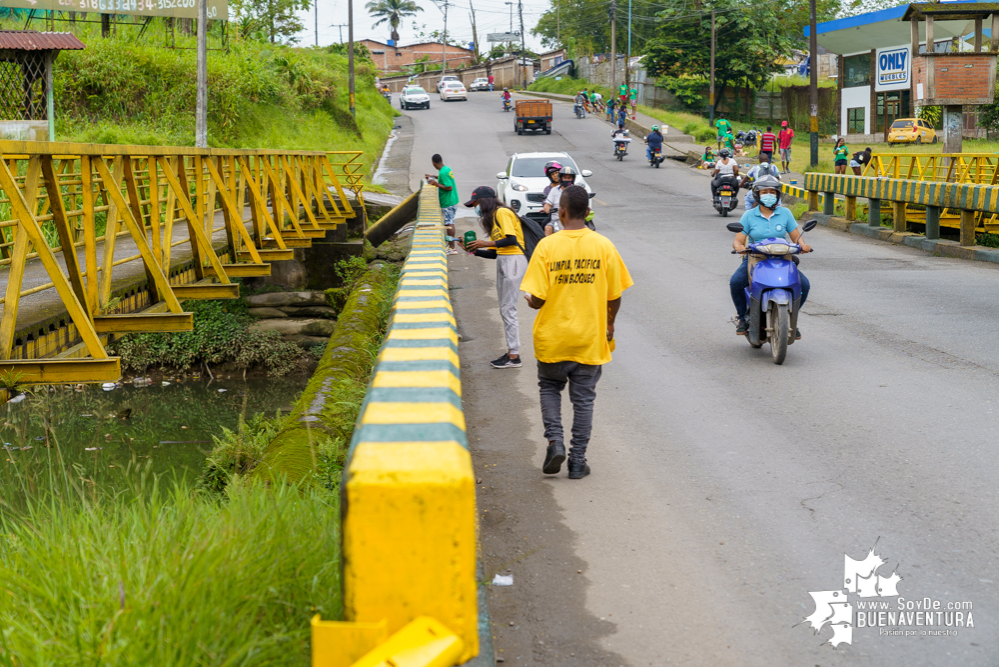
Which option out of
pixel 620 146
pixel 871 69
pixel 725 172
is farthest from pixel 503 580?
pixel 871 69

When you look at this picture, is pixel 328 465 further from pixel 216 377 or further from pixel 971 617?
pixel 216 377

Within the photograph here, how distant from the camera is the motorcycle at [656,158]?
3630 centimetres

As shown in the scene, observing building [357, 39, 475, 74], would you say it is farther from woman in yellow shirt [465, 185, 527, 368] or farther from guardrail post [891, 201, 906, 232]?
woman in yellow shirt [465, 185, 527, 368]

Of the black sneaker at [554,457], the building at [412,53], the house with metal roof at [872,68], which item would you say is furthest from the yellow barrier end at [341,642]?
the building at [412,53]

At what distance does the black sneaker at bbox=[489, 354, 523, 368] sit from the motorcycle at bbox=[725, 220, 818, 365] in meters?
2.23

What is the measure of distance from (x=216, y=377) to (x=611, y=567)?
11723 millimetres

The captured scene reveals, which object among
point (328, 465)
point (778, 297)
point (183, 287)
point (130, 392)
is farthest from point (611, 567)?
point (130, 392)

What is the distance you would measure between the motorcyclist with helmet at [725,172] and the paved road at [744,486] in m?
11.1

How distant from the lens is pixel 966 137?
147 ft

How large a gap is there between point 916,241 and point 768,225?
9.13 meters

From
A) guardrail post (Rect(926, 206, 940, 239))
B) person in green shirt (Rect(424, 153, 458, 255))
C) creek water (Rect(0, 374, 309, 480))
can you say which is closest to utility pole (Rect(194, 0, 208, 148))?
person in green shirt (Rect(424, 153, 458, 255))

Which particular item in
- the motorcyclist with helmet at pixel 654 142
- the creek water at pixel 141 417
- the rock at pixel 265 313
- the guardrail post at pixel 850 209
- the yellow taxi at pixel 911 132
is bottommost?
the creek water at pixel 141 417

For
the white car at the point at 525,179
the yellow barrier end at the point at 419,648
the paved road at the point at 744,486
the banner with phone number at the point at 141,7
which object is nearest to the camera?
the yellow barrier end at the point at 419,648

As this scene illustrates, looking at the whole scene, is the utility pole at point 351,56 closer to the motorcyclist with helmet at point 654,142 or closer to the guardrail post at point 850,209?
the motorcyclist with helmet at point 654,142
